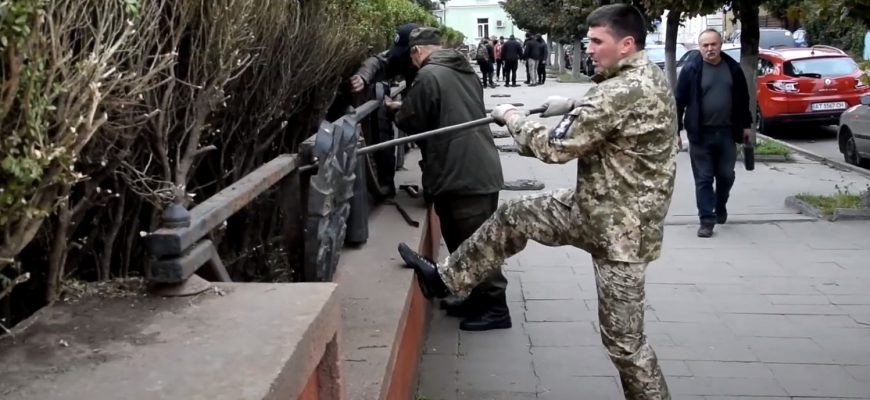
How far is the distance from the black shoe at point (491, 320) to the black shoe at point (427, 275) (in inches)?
50.7

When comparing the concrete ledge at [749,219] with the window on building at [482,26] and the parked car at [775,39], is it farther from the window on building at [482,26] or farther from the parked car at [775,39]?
the window on building at [482,26]

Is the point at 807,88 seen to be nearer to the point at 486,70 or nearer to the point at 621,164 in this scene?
→ the point at 621,164

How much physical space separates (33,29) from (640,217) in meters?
2.67

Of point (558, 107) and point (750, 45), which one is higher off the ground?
point (558, 107)

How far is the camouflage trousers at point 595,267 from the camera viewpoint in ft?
13.6

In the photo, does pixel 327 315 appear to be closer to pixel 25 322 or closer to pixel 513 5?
pixel 25 322

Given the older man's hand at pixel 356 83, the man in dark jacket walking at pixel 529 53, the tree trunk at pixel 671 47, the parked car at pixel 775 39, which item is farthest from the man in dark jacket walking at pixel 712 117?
the man in dark jacket walking at pixel 529 53

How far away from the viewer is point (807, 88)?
1747cm

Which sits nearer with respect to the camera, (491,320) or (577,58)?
(491,320)

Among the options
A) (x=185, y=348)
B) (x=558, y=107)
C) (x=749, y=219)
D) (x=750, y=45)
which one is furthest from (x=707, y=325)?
(x=750, y=45)

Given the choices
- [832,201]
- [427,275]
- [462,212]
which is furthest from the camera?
[832,201]

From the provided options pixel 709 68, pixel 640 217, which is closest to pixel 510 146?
pixel 709 68

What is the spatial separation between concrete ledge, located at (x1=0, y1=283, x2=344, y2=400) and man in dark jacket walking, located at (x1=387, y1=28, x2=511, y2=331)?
278cm

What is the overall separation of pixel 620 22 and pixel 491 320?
96.4 inches
